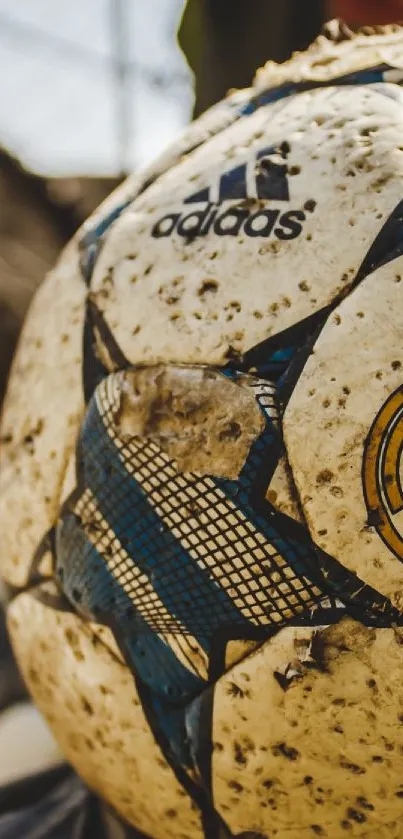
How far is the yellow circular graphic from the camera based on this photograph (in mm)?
635

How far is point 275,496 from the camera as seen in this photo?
68cm

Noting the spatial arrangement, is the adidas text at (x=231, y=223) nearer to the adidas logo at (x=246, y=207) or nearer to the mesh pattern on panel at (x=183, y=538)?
the adidas logo at (x=246, y=207)

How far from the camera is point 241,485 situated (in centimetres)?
69

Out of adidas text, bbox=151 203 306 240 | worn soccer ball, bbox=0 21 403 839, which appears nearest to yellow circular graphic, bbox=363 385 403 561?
worn soccer ball, bbox=0 21 403 839

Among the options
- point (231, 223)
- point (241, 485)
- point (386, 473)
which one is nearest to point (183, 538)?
point (241, 485)

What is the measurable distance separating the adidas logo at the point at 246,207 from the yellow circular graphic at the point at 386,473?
19 cm

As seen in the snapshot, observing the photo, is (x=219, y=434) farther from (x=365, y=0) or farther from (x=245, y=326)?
(x=365, y=0)

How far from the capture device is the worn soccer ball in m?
0.66

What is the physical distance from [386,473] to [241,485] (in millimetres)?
119

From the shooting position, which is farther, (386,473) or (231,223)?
(231,223)

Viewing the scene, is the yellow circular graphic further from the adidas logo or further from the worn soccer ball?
the adidas logo

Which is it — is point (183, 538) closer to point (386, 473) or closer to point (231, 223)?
point (386, 473)

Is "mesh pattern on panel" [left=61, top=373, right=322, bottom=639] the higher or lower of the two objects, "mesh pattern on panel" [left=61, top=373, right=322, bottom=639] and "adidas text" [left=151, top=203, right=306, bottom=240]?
the lower

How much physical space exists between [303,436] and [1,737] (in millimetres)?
926
